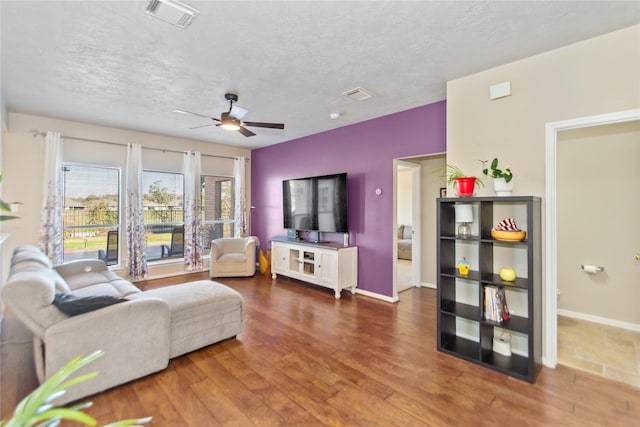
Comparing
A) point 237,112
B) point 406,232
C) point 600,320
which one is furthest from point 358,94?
point 406,232

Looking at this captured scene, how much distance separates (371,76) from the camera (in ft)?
9.89

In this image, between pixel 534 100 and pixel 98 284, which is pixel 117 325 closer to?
pixel 98 284

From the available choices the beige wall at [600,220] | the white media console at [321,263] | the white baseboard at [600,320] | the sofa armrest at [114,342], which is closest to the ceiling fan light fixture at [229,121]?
the sofa armrest at [114,342]

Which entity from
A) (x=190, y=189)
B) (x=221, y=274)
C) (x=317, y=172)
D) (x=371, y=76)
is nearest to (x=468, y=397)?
(x=371, y=76)

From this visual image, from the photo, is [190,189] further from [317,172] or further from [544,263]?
[544,263]

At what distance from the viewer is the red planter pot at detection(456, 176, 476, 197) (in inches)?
108

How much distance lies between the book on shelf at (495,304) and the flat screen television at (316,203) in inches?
90.5

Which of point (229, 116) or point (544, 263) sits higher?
point (229, 116)

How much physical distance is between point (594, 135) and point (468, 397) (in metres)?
3.26

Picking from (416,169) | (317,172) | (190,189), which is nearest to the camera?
A: (416,169)

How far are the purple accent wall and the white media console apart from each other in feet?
0.62

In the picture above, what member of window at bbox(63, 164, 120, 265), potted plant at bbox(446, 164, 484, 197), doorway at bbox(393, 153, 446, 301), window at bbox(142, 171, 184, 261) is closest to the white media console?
doorway at bbox(393, 153, 446, 301)

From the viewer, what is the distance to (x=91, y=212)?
491 centimetres

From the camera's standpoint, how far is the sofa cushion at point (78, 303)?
2074mm
